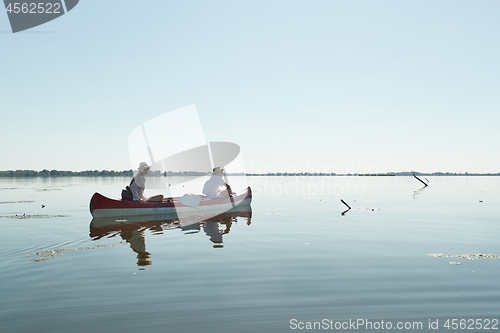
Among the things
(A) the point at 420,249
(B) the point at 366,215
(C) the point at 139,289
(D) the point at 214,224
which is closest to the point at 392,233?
(A) the point at 420,249

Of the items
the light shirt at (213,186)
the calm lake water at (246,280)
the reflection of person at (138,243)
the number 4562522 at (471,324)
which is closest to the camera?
the number 4562522 at (471,324)

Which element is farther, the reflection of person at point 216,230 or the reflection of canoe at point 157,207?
the reflection of canoe at point 157,207

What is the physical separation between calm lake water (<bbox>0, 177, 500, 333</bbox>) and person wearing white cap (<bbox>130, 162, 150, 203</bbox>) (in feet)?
14.5

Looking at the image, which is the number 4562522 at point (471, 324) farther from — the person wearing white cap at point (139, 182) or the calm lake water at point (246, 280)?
the person wearing white cap at point (139, 182)

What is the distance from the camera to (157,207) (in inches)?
856

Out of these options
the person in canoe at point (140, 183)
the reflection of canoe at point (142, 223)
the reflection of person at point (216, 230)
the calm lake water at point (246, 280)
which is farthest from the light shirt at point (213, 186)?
the calm lake water at point (246, 280)

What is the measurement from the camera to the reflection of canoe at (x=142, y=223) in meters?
17.4

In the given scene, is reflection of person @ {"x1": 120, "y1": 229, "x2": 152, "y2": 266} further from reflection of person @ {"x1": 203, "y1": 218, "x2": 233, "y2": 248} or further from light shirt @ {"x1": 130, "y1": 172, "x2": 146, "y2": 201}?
light shirt @ {"x1": 130, "y1": 172, "x2": 146, "y2": 201}

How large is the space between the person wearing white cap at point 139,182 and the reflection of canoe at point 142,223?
3.98ft

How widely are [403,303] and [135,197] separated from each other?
17130mm

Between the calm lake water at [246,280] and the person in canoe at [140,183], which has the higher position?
the person in canoe at [140,183]

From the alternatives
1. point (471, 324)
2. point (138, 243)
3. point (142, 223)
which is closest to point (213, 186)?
point (142, 223)

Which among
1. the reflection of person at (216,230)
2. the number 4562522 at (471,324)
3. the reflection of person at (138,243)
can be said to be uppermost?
the reflection of person at (138,243)

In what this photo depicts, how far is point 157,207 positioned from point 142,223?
2.08 meters
